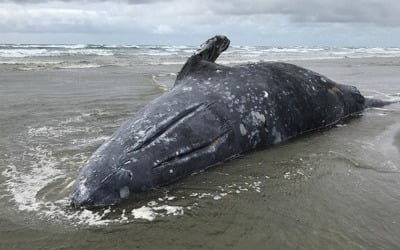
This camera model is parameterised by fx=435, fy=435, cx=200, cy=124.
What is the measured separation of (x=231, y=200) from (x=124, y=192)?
1.10m

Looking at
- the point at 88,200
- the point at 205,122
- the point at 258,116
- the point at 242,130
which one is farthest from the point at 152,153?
the point at 258,116

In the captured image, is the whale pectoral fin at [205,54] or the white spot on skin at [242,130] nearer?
the white spot on skin at [242,130]

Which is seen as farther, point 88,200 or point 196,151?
point 196,151

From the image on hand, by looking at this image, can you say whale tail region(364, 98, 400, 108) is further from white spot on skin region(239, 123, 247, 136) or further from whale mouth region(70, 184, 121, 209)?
whale mouth region(70, 184, 121, 209)

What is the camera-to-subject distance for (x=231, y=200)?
448 centimetres

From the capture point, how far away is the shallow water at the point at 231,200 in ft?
12.1

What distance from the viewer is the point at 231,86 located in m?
6.17

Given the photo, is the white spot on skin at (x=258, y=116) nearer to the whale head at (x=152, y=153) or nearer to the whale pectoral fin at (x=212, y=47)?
the whale head at (x=152, y=153)

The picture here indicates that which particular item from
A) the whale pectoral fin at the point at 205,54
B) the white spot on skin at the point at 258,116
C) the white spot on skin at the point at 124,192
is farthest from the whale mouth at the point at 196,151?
the whale pectoral fin at the point at 205,54

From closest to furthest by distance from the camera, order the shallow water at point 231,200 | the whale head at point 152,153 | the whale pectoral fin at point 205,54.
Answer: the shallow water at point 231,200
the whale head at point 152,153
the whale pectoral fin at point 205,54

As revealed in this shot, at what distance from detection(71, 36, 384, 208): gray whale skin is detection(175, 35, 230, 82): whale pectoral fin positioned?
0.05 feet

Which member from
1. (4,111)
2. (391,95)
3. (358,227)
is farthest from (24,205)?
(391,95)

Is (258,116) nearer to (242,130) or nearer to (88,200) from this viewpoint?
(242,130)

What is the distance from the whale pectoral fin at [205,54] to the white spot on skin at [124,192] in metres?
2.48
